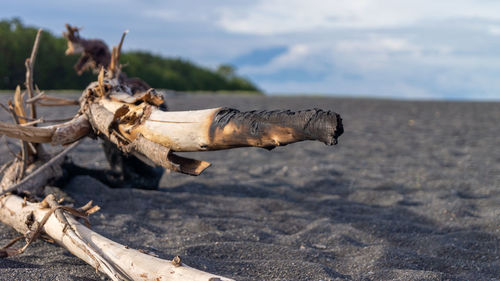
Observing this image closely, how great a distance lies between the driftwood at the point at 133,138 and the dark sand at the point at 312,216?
0.21m

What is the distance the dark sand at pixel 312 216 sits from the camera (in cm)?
272

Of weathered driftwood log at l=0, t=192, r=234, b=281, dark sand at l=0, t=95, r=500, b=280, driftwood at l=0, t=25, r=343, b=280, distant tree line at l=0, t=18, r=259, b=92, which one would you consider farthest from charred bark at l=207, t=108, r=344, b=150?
distant tree line at l=0, t=18, r=259, b=92

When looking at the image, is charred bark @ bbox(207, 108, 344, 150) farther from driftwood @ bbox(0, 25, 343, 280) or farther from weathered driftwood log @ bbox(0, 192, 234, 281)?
weathered driftwood log @ bbox(0, 192, 234, 281)

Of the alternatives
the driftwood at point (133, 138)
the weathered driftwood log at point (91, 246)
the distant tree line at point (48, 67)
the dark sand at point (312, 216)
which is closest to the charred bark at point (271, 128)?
the driftwood at point (133, 138)

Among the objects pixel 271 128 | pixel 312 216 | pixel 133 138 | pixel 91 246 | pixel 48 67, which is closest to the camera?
pixel 271 128

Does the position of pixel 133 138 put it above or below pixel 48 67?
below

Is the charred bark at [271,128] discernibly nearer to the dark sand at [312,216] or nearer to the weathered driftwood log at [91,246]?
the weathered driftwood log at [91,246]

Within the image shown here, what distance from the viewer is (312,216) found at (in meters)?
3.79

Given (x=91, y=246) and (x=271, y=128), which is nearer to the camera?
(x=271, y=128)

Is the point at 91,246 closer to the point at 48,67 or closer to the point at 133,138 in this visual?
the point at 133,138

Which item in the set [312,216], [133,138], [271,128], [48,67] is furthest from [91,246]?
[48,67]

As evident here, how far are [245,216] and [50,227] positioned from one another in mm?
1542

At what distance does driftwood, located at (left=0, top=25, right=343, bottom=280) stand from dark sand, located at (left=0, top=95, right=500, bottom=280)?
205mm

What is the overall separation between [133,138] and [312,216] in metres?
1.76
